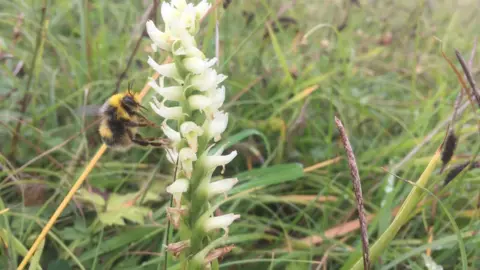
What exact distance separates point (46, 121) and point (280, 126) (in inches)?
34.7

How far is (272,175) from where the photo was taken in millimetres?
1240

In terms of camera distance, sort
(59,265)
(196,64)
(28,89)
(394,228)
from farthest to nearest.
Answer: (28,89) → (59,265) → (394,228) → (196,64)

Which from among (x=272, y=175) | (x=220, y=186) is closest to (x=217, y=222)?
(x=220, y=186)

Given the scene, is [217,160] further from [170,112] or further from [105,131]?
[105,131]

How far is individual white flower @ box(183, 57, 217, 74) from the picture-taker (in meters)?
0.65

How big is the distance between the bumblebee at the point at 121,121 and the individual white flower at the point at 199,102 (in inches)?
22.5

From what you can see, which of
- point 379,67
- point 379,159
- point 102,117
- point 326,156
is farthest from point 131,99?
point 379,67

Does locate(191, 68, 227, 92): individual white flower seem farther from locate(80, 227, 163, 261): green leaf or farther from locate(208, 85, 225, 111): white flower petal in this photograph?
locate(80, 227, 163, 261): green leaf

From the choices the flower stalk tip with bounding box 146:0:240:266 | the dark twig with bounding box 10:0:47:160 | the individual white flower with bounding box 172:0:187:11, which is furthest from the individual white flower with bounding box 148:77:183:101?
the dark twig with bounding box 10:0:47:160

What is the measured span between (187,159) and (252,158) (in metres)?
1.05

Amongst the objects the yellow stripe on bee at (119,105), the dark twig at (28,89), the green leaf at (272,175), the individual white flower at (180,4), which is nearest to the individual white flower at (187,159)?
the individual white flower at (180,4)

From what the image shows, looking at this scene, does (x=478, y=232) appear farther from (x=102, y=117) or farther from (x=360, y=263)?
(x=102, y=117)

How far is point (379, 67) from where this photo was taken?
283cm

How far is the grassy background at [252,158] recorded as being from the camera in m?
1.22
